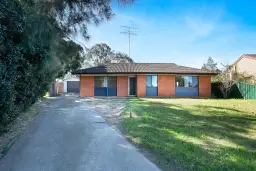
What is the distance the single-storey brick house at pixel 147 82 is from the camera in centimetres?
2102

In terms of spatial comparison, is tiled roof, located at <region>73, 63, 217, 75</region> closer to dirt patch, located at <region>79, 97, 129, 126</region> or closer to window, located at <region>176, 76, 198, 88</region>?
window, located at <region>176, 76, 198, 88</region>

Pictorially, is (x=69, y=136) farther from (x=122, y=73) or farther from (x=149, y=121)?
(x=122, y=73)

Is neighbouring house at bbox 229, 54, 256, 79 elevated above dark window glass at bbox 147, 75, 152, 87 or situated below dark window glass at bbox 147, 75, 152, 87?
above

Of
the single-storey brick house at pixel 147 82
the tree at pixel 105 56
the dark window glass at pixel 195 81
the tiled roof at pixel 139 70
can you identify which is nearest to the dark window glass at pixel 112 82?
the single-storey brick house at pixel 147 82

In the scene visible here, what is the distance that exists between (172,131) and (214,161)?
2.49m

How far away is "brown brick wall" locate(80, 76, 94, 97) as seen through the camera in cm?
2114

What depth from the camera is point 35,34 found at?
18.5ft

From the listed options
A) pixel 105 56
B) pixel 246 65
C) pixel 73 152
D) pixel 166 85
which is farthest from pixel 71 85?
pixel 73 152

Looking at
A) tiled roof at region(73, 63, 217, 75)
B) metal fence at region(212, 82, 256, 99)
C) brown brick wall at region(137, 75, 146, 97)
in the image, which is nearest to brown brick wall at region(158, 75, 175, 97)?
tiled roof at region(73, 63, 217, 75)

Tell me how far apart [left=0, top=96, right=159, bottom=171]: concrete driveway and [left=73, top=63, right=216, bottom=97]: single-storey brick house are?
1404cm

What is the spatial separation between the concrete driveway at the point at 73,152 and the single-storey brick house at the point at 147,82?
14.0 metres

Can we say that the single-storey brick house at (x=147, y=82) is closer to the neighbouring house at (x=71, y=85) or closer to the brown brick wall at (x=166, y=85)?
the brown brick wall at (x=166, y=85)

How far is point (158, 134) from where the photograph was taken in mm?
6238

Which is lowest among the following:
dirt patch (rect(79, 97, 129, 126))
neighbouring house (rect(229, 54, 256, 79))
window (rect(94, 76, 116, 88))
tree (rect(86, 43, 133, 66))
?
dirt patch (rect(79, 97, 129, 126))
